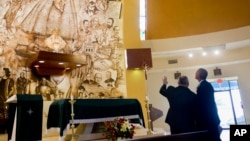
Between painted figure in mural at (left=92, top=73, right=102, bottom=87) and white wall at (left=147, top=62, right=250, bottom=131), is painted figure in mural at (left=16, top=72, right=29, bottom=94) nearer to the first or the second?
painted figure in mural at (left=92, top=73, right=102, bottom=87)

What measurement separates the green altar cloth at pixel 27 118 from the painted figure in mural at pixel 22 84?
88 centimetres

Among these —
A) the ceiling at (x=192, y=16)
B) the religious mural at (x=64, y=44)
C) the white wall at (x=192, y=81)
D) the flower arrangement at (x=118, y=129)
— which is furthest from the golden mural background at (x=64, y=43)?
the white wall at (x=192, y=81)

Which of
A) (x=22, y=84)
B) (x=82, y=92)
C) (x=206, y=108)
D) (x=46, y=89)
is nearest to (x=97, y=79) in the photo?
(x=82, y=92)

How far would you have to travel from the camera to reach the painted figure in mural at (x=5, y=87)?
14.8 ft

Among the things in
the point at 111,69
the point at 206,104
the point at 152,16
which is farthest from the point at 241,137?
the point at 152,16

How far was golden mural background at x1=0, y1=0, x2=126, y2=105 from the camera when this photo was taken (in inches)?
193

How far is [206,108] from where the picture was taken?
137 inches

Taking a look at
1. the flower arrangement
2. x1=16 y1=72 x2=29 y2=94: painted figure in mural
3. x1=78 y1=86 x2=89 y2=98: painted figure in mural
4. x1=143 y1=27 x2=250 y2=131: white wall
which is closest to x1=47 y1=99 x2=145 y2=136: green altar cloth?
the flower arrangement

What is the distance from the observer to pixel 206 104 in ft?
11.5

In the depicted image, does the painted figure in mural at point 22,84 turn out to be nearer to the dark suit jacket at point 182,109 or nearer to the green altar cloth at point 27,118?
the green altar cloth at point 27,118

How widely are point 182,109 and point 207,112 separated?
365 millimetres

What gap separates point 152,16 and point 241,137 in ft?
24.1

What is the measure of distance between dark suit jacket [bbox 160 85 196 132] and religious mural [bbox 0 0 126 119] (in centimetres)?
242

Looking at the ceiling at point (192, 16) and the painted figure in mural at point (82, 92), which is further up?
the ceiling at point (192, 16)
